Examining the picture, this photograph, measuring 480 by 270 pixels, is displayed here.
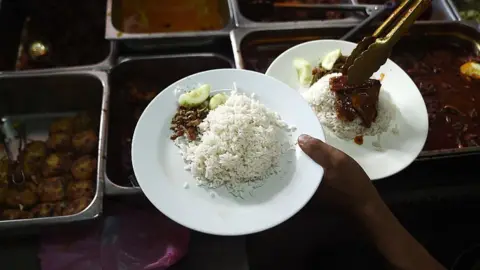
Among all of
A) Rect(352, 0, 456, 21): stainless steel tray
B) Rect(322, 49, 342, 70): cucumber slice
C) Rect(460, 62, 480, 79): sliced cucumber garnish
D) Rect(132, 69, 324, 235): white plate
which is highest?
Rect(352, 0, 456, 21): stainless steel tray

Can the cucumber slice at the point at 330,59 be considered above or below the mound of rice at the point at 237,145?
above

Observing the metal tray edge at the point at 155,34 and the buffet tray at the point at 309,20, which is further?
the buffet tray at the point at 309,20

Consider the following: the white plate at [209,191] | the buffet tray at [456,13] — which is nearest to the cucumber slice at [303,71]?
the white plate at [209,191]

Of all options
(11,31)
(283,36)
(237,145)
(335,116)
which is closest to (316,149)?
(237,145)

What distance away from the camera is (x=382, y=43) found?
64.2 inches

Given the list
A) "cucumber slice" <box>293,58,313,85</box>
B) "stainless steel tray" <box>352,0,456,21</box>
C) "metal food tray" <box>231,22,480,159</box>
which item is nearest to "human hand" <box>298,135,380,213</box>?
"cucumber slice" <box>293,58,313,85</box>

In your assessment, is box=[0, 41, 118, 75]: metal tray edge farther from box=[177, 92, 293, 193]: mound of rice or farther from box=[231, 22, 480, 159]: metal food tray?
box=[177, 92, 293, 193]: mound of rice

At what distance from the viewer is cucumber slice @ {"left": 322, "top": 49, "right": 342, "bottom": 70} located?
2.01m

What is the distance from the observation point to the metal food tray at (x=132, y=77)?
207 centimetres

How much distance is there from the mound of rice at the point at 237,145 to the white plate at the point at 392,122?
0.34 meters

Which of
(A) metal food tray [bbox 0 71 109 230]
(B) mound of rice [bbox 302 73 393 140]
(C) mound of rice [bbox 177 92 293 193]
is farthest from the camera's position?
(A) metal food tray [bbox 0 71 109 230]

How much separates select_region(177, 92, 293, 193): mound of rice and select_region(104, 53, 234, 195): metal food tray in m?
0.59

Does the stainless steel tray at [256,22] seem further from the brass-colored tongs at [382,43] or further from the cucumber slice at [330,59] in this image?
the brass-colored tongs at [382,43]

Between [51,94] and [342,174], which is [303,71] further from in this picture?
[51,94]
